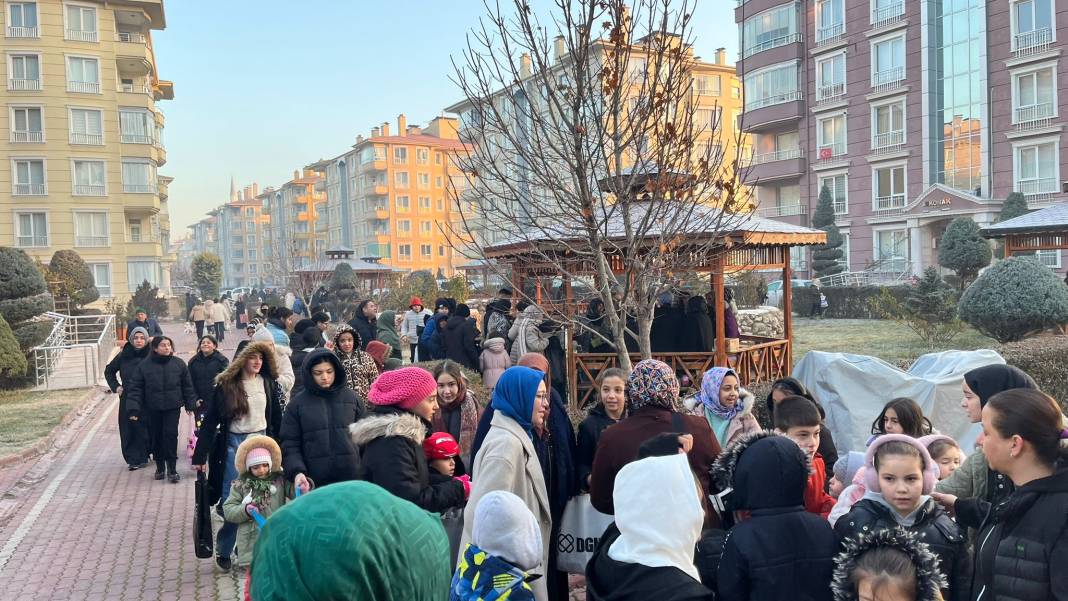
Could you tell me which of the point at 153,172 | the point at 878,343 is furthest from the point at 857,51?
the point at 153,172

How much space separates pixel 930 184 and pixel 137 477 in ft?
127

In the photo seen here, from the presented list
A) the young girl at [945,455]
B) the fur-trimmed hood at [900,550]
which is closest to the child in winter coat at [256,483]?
the fur-trimmed hood at [900,550]

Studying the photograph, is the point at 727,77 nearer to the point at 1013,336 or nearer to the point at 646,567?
the point at 1013,336

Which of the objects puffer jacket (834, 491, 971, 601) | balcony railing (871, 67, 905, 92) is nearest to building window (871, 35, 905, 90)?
balcony railing (871, 67, 905, 92)

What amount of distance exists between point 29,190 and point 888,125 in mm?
44298

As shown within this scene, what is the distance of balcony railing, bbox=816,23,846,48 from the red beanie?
145 ft

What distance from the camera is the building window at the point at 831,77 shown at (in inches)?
1715

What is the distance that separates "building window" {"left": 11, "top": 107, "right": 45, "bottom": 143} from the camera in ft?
141

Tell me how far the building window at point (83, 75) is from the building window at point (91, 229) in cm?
652

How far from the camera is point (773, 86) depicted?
47.0 metres

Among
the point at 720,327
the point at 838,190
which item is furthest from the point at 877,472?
the point at 838,190

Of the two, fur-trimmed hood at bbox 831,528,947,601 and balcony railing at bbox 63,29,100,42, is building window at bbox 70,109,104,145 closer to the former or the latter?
balcony railing at bbox 63,29,100,42

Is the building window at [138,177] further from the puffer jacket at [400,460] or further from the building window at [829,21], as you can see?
the puffer jacket at [400,460]

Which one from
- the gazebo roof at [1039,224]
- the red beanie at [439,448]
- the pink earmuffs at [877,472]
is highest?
the gazebo roof at [1039,224]
